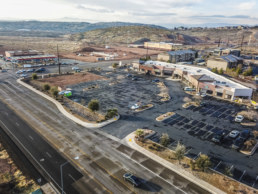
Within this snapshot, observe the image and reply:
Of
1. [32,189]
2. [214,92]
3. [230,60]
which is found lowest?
[32,189]

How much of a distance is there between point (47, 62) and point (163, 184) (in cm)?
A: 11474

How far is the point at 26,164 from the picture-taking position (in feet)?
99.1

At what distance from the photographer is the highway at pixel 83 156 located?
2662 cm

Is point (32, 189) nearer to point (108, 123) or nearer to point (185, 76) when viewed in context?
point (108, 123)

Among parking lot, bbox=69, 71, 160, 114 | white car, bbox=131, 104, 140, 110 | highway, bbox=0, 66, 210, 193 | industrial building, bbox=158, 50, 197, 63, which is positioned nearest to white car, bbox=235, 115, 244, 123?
parking lot, bbox=69, 71, 160, 114

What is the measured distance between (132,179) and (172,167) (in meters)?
7.77

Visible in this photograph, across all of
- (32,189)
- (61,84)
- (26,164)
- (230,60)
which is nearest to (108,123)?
(26,164)

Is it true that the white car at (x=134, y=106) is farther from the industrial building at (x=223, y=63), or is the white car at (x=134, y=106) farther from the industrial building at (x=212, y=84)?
the industrial building at (x=223, y=63)

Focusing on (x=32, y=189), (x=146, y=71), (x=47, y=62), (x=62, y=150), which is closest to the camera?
(x=32, y=189)

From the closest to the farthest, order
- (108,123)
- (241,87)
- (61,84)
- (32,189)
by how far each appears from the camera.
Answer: (32,189), (108,123), (241,87), (61,84)

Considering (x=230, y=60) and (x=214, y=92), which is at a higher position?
(x=230, y=60)

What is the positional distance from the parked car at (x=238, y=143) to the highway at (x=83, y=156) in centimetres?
1490

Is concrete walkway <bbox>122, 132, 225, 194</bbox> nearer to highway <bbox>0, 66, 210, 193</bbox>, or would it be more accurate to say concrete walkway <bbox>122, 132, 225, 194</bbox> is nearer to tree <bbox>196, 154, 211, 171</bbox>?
highway <bbox>0, 66, 210, 193</bbox>

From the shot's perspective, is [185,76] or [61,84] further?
[185,76]
